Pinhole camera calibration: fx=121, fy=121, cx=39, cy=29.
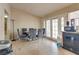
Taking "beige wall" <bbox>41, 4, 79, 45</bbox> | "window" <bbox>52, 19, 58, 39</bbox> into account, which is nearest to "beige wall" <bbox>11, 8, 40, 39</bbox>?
"beige wall" <bbox>41, 4, 79, 45</bbox>

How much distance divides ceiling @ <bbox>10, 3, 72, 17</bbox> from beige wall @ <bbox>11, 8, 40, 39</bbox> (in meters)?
0.12

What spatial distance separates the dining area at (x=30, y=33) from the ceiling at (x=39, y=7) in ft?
1.41

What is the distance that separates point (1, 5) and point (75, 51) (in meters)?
2.10

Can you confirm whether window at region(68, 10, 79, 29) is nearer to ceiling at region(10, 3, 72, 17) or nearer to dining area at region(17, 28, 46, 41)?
ceiling at region(10, 3, 72, 17)

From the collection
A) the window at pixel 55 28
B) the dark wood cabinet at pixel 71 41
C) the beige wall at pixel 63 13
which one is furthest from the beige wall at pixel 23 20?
the dark wood cabinet at pixel 71 41

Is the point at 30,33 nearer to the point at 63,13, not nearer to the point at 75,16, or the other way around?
the point at 63,13

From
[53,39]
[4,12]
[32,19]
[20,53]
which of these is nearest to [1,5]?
[4,12]

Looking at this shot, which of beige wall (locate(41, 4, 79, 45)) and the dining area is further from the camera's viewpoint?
the dining area

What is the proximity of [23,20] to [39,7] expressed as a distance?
1.78 ft

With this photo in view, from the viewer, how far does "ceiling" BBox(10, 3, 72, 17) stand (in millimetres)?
2978

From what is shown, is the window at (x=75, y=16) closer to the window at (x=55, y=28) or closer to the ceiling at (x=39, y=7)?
the ceiling at (x=39, y=7)
